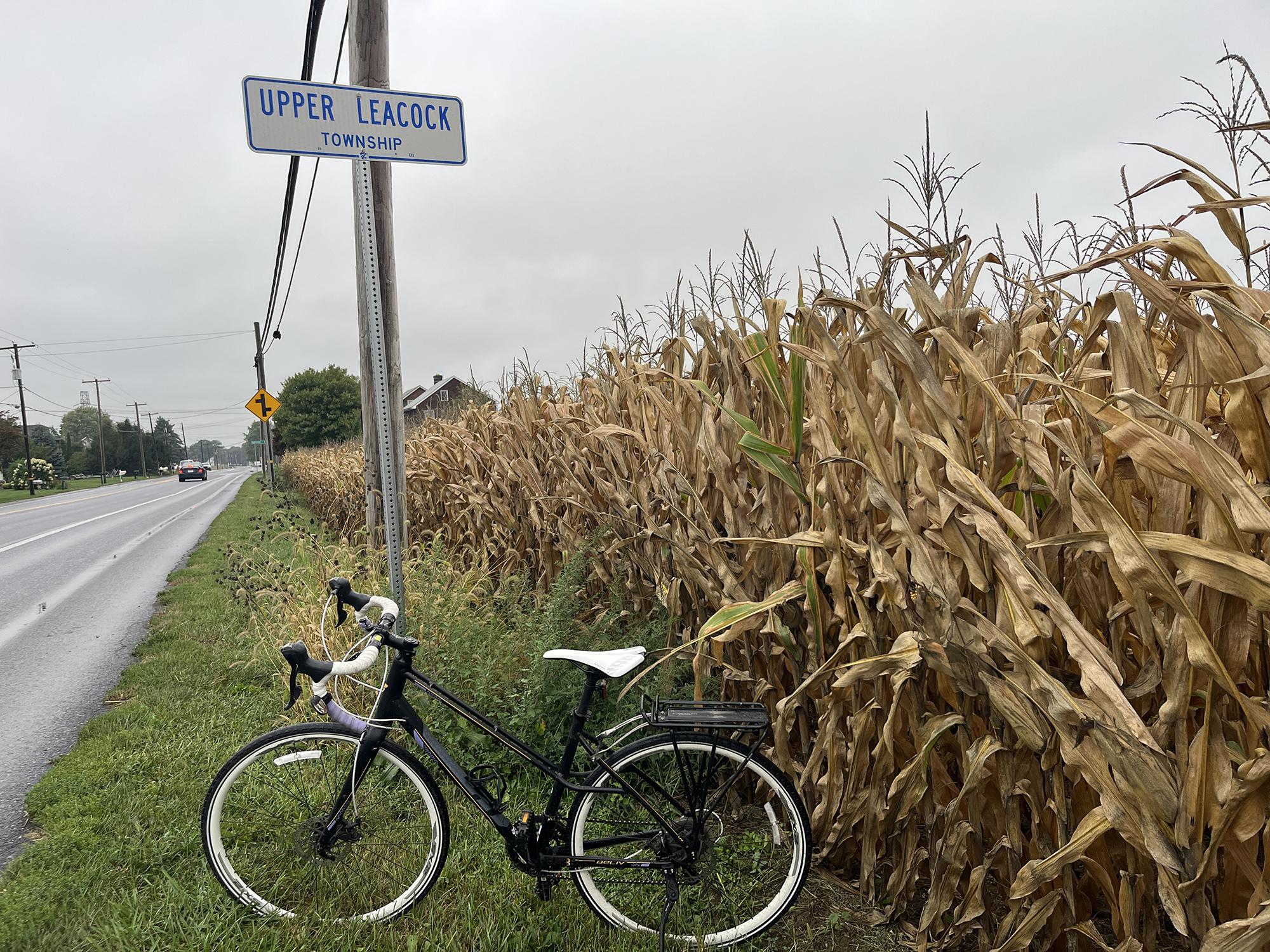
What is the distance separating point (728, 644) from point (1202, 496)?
1657 mm

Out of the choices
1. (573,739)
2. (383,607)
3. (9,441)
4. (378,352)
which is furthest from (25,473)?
(573,739)

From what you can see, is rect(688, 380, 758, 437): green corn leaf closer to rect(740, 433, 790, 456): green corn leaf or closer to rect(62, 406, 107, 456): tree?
rect(740, 433, 790, 456): green corn leaf

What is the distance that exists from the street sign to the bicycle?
84.9 inches

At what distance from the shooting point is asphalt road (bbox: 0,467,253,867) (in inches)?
164

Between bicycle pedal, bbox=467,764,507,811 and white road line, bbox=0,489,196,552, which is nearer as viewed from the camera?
bicycle pedal, bbox=467,764,507,811

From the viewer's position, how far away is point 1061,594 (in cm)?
184

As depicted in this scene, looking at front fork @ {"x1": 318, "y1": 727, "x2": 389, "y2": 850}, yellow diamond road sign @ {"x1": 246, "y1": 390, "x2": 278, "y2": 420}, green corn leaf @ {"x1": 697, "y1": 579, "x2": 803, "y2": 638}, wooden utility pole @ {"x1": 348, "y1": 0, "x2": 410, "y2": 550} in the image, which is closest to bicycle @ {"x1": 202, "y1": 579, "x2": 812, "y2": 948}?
front fork @ {"x1": 318, "y1": 727, "x2": 389, "y2": 850}

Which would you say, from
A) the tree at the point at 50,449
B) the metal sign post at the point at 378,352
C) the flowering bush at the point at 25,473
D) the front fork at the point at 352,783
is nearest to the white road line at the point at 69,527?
the metal sign post at the point at 378,352

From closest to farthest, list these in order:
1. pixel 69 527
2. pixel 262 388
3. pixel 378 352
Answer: pixel 378 352, pixel 69 527, pixel 262 388

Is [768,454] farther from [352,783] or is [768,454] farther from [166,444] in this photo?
[166,444]

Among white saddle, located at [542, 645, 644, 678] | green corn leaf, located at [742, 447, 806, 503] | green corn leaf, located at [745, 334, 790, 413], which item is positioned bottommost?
white saddle, located at [542, 645, 644, 678]

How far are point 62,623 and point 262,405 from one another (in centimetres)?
2029

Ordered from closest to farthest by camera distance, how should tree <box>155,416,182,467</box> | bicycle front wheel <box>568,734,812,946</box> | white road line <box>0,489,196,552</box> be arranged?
bicycle front wheel <box>568,734,812,946</box>
white road line <box>0,489,196,552</box>
tree <box>155,416,182,467</box>

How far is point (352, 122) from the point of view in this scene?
344 cm
